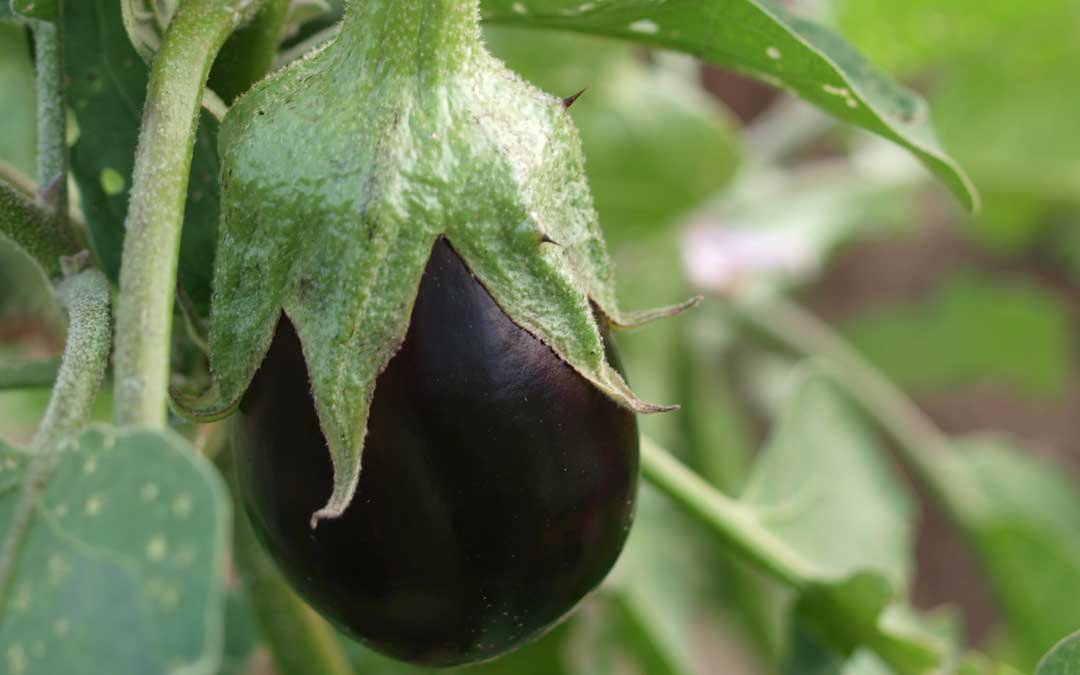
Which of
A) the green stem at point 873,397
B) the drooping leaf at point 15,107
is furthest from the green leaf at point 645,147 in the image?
the drooping leaf at point 15,107

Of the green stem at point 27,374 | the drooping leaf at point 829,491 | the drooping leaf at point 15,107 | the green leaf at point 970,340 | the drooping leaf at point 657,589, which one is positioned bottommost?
the green leaf at point 970,340

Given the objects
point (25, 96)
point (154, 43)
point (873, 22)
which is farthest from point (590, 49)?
point (154, 43)

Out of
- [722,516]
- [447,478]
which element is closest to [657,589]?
[722,516]

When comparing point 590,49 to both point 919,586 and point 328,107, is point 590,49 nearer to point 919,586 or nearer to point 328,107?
point 328,107

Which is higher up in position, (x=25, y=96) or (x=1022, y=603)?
(x=25, y=96)

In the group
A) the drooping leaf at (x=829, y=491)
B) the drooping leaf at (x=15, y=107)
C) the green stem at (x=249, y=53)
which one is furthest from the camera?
the drooping leaf at (x=15, y=107)

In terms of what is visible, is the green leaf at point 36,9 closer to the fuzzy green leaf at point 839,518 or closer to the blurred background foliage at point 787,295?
the blurred background foliage at point 787,295
